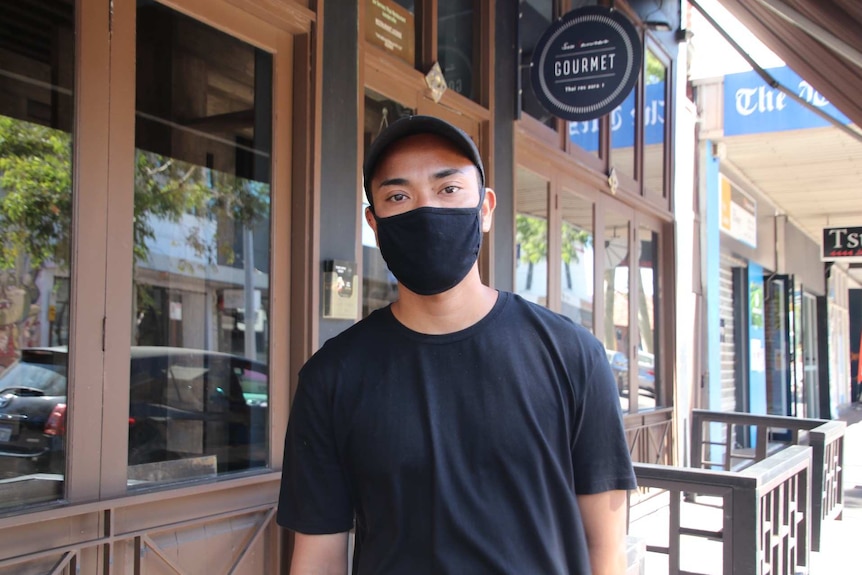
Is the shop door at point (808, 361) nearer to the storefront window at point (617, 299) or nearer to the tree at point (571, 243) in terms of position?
the storefront window at point (617, 299)

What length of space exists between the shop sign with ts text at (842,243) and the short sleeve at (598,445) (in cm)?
1653

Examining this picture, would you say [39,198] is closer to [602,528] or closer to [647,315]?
[602,528]

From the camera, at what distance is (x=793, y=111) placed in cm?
949

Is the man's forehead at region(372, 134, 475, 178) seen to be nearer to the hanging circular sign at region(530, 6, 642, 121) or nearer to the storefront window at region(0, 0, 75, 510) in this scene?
the storefront window at region(0, 0, 75, 510)

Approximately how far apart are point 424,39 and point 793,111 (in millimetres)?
6325

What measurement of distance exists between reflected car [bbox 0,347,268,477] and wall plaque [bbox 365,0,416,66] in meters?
2.08

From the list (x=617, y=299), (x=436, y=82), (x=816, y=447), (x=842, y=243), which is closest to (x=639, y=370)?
(x=617, y=299)

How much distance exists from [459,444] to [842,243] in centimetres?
1703

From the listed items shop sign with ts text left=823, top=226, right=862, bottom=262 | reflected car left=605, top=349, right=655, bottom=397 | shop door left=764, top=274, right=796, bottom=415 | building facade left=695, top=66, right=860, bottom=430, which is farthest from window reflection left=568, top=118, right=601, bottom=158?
shop sign with ts text left=823, top=226, right=862, bottom=262

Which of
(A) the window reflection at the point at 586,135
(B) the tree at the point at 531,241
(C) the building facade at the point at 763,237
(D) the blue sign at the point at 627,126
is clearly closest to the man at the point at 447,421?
(B) the tree at the point at 531,241

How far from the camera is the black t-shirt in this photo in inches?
55.5

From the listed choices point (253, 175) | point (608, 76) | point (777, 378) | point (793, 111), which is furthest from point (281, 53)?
point (777, 378)

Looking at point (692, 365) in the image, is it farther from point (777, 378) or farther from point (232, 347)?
point (232, 347)

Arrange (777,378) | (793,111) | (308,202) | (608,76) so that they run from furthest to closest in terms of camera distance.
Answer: (777,378) < (793,111) < (608,76) < (308,202)
